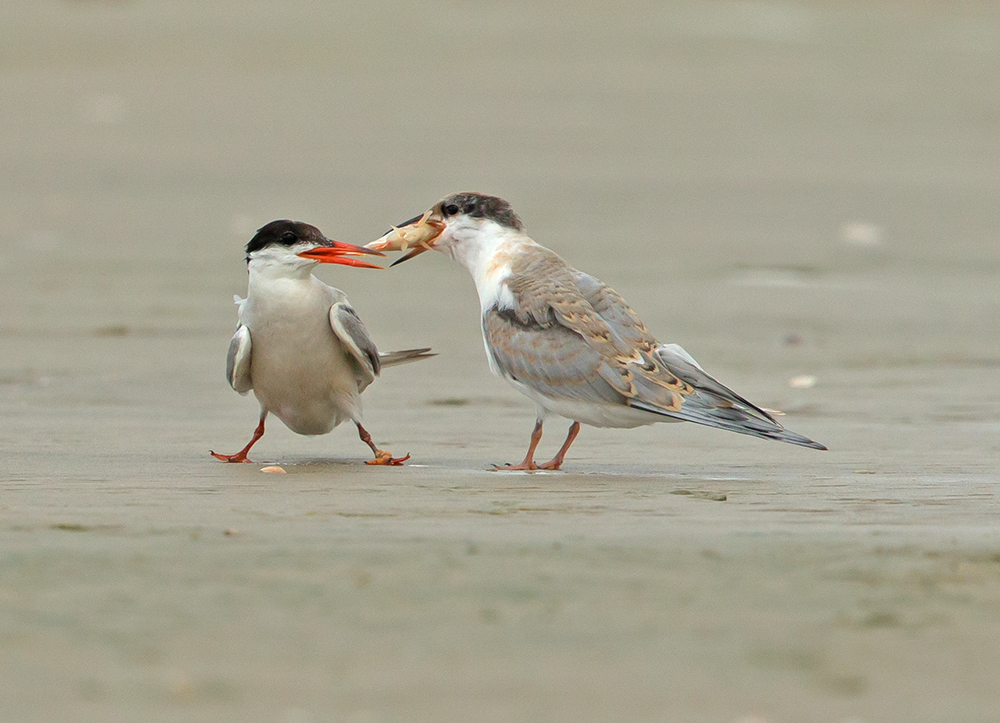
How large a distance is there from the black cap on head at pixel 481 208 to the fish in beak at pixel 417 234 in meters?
0.05

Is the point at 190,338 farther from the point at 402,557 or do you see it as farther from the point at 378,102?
the point at 378,102

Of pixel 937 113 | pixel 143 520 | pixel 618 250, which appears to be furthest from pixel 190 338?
pixel 937 113

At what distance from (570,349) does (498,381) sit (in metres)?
2.22

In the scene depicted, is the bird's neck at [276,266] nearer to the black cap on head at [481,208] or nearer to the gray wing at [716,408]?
the black cap on head at [481,208]

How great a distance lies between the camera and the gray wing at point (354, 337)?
244 inches

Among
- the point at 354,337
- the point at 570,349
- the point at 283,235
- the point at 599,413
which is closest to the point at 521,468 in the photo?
the point at 599,413

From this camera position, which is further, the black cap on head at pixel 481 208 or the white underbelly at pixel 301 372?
the black cap on head at pixel 481 208

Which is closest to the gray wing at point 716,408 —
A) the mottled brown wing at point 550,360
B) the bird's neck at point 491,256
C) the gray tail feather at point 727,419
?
the gray tail feather at point 727,419

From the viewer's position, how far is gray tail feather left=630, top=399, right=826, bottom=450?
5512 mm

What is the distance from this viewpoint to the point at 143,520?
14.7 ft

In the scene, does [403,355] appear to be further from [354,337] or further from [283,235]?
[283,235]

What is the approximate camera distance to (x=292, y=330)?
6.14 metres

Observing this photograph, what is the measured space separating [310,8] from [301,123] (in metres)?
3.92

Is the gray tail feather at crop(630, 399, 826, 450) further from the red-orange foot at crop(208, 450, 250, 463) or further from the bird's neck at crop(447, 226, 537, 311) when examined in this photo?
the red-orange foot at crop(208, 450, 250, 463)
